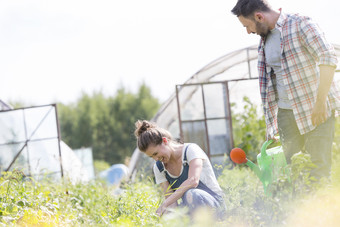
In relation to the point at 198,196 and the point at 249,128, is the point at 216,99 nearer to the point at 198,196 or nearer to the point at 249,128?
the point at 249,128

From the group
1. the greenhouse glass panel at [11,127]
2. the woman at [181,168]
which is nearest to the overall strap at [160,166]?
the woman at [181,168]

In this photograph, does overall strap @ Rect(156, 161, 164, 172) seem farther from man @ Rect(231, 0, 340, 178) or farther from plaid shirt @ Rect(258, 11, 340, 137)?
plaid shirt @ Rect(258, 11, 340, 137)

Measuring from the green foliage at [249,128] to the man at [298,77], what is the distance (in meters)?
4.51

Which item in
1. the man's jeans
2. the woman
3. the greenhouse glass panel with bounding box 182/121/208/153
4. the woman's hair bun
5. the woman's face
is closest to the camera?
the man's jeans

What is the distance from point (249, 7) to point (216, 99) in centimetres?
531

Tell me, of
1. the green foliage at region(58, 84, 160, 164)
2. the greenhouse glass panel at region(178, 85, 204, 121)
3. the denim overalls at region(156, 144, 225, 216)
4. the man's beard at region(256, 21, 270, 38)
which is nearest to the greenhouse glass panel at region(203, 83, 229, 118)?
the greenhouse glass panel at region(178, 85, 204, 121)

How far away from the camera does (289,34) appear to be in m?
2.54

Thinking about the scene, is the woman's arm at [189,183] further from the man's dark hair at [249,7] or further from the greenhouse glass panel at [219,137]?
the greenhouse glass panel at [219,137]

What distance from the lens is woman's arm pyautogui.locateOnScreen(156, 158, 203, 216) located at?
253 cm

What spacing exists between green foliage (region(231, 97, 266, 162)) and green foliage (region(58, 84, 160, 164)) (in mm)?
11209

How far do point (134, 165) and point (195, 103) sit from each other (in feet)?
6.93

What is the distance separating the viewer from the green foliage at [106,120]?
19516 millimetres

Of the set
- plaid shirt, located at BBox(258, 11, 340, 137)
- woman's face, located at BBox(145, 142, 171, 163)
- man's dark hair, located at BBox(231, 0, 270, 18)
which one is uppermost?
man's dark hair, located at BBox(231, 0, 270, 18)

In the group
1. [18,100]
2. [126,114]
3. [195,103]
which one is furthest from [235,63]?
[18,100]
